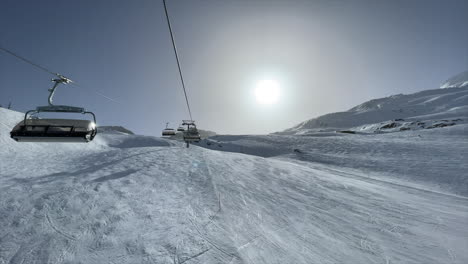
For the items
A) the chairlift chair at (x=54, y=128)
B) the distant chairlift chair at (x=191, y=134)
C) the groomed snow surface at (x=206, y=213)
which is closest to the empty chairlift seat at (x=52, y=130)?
the chairlift chair at (x=54, y=128)

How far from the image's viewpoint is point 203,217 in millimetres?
5988

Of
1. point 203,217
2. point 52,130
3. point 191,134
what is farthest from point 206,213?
point 191,134

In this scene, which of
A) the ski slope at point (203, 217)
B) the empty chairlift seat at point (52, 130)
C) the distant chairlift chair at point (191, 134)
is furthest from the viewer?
the distant chairlift chair at point (191, 134)

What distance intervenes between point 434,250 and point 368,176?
10511 mm

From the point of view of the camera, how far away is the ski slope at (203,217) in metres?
4.44

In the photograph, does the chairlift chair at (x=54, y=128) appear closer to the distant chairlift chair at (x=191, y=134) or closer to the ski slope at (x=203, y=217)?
the ski slope at (x=203, y=217)

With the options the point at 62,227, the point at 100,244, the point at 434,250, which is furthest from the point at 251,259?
the point at 434,250

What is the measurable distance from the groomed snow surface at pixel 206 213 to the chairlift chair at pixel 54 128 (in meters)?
2.05

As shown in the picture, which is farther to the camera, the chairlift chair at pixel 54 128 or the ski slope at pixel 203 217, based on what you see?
the chairlift chair at pixel 54 128

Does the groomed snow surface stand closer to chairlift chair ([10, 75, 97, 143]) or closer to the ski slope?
the ski slope

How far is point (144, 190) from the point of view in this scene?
24.6 feet

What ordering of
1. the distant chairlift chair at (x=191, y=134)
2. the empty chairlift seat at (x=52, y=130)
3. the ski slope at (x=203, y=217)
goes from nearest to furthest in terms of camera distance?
the ski slope at (x=203, y=217) → the empty chairlift seat at (x=52, y=130) → the distant chairlift chair at (x=191, y=134)

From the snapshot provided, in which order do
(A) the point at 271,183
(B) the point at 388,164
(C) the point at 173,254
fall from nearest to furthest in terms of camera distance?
(C) the point at 173,254 < (A) the point at 271,183 < (B) the point at 388,164

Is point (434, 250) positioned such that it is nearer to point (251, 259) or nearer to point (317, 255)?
point (317, 255)
